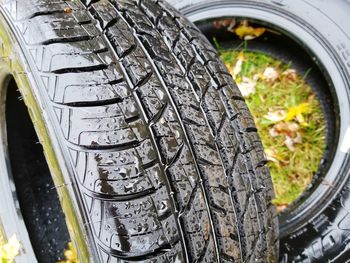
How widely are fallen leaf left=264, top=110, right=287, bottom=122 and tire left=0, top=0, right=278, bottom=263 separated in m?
1.06

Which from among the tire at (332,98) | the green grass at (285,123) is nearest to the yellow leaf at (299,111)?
the green grass at (285,123)

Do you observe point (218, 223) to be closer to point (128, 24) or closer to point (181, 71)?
point (181, 71)

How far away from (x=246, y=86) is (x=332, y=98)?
530mm

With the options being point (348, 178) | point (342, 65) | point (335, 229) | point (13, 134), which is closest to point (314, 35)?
point (342, 65)

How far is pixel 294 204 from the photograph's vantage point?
277 cm

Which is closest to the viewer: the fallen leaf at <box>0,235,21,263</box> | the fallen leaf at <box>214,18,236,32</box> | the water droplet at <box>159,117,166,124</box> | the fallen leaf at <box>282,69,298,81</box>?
the water droplet at <box>159,117,166,124</box>

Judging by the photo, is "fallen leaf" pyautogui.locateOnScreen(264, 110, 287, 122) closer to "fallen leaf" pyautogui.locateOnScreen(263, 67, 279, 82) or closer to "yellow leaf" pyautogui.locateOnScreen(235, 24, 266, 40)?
"fallen leaf" pyautogui.locateOnScreen(263, 67, 279, 82)

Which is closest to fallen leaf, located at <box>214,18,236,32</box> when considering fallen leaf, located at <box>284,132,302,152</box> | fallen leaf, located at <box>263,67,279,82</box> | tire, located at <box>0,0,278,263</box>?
fallen leaf, located at <box>263,67,279,82</box>

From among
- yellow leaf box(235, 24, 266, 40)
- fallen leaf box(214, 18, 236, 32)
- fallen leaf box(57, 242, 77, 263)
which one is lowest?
fallen leaf box(57, 242, 77, 263)

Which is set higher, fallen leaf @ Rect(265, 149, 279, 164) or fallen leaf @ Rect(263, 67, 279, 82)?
fallen leaf @ Rect(263, 67, 279, 82)

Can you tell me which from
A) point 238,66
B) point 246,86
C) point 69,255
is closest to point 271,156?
point 246,86

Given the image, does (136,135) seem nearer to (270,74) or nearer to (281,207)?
(281,207)

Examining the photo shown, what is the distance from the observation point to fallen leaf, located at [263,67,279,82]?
3.12 metres

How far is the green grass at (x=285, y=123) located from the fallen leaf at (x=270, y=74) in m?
0.02
